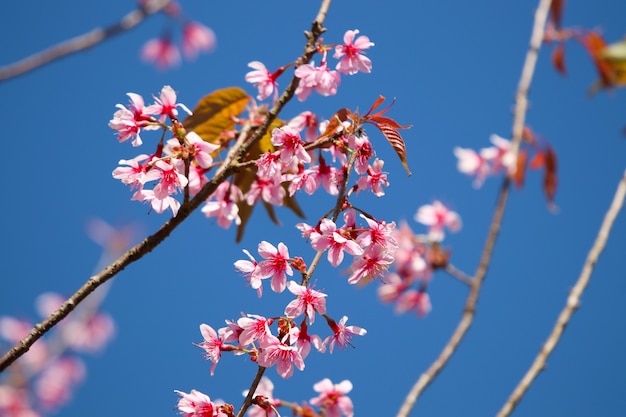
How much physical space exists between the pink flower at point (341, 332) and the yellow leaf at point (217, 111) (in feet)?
2.43

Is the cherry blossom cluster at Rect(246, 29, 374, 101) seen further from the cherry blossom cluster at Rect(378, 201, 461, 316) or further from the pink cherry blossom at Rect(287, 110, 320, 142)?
the cherry blossom cluster at Rect(378, 201, 461, 316)

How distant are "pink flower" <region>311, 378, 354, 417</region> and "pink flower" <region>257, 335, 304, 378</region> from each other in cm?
40

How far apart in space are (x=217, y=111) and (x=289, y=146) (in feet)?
1.56

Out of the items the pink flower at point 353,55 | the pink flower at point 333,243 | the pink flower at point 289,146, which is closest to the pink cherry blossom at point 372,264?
the pink flower at point 333,243

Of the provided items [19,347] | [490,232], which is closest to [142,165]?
[19,347]

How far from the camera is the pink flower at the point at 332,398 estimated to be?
1.63m

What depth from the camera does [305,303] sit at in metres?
1.26

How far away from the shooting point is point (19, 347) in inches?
45.8

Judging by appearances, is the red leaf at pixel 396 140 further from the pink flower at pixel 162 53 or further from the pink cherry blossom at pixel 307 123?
the pink flower at pixel 162 53

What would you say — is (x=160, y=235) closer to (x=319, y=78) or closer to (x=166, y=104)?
(x=166, y=104)

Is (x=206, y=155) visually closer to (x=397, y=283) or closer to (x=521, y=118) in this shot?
(x=521, y=118)

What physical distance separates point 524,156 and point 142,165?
168 centimetres

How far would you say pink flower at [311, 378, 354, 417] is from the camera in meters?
1.63

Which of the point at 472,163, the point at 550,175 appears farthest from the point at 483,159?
the point at 550,175
